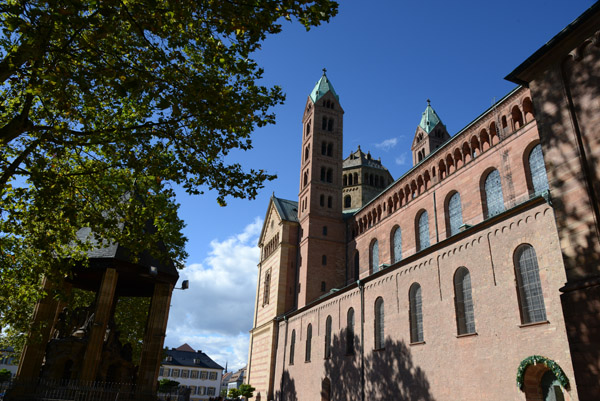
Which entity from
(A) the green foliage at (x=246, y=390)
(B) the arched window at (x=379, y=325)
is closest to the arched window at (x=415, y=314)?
(B) the arched window at (x=379, y=325)

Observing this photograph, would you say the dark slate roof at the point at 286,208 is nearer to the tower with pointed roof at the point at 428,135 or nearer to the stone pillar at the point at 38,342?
the tower with pointed roof at the point at 428,135

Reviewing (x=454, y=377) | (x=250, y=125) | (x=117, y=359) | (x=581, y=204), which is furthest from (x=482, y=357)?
(x=117, y=359)

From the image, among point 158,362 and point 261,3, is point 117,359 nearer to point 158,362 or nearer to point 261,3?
point 158,362

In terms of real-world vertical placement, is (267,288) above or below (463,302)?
above

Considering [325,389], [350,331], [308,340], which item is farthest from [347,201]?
[325,389]

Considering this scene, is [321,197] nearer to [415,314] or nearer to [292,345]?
[292,345]

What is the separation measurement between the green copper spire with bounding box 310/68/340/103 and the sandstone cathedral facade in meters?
6.64

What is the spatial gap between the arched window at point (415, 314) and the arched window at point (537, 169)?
725 cm

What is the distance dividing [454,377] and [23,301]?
1588cm

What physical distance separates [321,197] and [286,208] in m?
5.64

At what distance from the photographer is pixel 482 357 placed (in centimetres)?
1553

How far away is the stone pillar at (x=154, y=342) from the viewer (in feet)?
50.4

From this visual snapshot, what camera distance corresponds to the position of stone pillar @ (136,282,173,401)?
50.4ft

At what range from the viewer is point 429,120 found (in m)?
43.9
